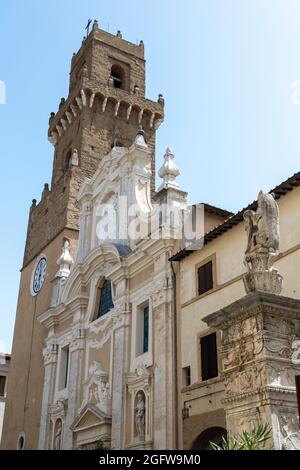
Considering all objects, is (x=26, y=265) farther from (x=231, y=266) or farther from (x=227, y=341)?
(x=227, y=341)

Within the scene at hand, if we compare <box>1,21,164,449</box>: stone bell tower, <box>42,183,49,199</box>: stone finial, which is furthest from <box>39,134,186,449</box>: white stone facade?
<box>42,183,49,199</box>: stone finial

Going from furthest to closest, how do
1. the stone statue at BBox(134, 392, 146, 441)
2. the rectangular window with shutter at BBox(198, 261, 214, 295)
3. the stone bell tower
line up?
the stone bell tower → the stone statue at BBox(134, 392, 146, 441) → the rectangular window with shutter at BBox(198, 261, 214, 295)

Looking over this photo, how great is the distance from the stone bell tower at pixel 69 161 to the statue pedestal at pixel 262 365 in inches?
737

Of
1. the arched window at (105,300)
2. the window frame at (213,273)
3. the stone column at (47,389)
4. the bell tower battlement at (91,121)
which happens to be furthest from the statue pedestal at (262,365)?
the bell tower battlement at (91,121)

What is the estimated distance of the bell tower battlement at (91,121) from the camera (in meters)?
31.3

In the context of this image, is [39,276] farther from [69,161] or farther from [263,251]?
[263,251]

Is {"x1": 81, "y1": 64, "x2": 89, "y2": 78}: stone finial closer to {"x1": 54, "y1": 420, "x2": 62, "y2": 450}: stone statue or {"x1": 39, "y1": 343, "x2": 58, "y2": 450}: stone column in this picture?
{"x1": 39, "y1": 343, "x2": 58, "y2": 450}: stone column

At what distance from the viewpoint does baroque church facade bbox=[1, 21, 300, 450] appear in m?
8.16

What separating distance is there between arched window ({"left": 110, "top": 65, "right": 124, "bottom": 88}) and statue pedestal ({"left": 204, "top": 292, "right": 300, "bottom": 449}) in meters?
30.4

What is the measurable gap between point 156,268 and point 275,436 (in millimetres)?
12367

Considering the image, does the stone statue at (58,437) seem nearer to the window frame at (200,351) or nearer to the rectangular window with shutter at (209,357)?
the window frame at (200,351)

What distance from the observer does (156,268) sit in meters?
19.5

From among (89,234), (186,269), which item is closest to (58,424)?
(89,234)
